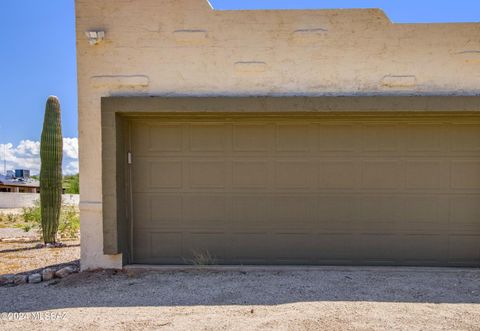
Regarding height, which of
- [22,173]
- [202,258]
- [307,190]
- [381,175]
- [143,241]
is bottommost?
[202,258]

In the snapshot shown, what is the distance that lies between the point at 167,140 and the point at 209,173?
845 mm

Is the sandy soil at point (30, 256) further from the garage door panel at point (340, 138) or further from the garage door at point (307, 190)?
the garage door panel at point (340, 138)

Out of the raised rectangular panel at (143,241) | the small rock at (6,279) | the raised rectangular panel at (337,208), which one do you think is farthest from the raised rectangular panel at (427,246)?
the small rock at (6,279)

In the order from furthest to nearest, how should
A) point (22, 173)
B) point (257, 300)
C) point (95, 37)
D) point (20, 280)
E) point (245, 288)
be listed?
point (22, 173) → point (95, 37) → point (20, 280) → point (245, 288) → point (257, 300)

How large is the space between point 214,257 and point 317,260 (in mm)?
1611

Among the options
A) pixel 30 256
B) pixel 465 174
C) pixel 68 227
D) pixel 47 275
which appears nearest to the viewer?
pixel 47 275

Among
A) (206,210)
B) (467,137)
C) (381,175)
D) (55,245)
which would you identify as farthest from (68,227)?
(467,137)

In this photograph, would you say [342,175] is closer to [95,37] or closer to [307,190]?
[307,190]

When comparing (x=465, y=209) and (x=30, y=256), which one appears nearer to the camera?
(x=465, y=209)

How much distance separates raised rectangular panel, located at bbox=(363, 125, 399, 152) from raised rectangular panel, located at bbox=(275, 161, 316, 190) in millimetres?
940

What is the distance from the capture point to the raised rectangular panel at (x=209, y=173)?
6.94 m

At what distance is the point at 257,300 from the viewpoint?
5215mm

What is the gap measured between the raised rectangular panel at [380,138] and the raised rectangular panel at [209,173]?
226 cm

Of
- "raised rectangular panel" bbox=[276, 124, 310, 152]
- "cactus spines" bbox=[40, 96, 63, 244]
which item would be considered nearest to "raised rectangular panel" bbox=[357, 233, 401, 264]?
"raised rectangular panel" bbox=[276, 124, 310, 152]
